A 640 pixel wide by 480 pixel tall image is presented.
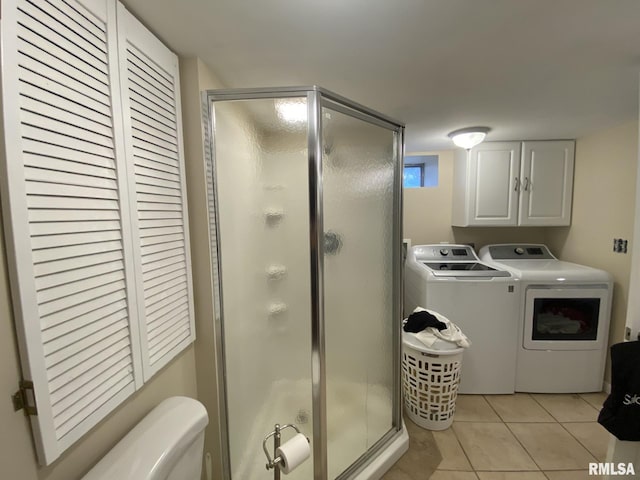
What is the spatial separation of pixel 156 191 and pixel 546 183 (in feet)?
9.99

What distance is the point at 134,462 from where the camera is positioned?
749mm

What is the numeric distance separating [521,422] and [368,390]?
117 cm

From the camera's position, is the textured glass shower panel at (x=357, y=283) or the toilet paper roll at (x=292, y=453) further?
the textured glass shower panel at (x=357, y=283)

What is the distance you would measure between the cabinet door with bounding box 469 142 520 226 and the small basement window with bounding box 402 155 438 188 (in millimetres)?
467

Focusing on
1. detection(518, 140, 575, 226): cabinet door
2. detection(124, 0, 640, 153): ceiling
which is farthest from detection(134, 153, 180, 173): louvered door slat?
detection(518, 140, 575, 226): cabinet door

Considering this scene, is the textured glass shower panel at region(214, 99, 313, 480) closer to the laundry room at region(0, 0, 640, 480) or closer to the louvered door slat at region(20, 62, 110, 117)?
the laundry room at region(0, 0, 640, 480)

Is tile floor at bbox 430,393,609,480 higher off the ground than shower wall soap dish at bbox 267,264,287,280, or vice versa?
shower wall soap dish at bbox 267,264,287,280

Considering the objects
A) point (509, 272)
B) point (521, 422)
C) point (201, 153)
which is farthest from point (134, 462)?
point (509, 272)

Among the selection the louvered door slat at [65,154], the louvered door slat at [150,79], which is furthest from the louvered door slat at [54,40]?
the louvered door slat at [65,154]

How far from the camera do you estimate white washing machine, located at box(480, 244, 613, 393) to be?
2035 mm

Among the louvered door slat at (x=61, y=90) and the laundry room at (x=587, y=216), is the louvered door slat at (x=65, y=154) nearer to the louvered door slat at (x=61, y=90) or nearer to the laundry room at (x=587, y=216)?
the louvered door slat at (x=61, y=90)

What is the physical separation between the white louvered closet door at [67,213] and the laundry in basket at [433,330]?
5.12 feet

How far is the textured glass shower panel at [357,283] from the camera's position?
1.34 meters

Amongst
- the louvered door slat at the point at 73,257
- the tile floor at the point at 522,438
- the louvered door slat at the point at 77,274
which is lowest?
the tile floor at the point at 522,438
